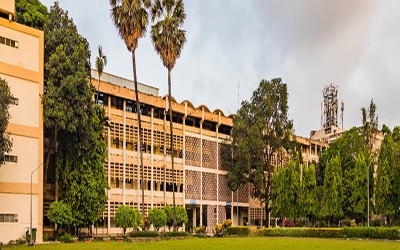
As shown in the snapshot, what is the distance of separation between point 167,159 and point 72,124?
23289 mm

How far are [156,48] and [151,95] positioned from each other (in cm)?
1225

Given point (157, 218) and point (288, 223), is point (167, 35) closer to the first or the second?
point (157, 218)

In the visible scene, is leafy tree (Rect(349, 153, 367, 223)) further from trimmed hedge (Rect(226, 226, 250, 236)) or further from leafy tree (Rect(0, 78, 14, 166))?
leafy tree (Rect(0, 78, 14, 166))

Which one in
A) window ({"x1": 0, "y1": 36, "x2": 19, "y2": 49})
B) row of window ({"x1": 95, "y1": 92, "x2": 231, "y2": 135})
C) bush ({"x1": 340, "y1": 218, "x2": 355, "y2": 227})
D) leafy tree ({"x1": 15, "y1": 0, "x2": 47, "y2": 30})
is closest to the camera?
window ({"x1": 0, "y1": 36, "x2": 19, "y2": 49})

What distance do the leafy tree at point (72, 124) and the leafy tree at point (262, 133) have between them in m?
25.6

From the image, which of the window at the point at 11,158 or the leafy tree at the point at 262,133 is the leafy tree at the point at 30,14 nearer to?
the window at the point at 11,158

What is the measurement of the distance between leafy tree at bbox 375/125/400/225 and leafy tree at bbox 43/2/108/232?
98.7ft

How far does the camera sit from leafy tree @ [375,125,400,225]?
61.8 metres

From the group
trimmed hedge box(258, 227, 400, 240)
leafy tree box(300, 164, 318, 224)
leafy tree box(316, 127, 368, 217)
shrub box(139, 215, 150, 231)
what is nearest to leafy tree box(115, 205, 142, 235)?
shrub box(139, 215, 150, 231)

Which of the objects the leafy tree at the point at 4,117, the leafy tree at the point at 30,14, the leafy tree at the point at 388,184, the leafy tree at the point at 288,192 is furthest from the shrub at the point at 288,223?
the leafy tree at the point at 4,117

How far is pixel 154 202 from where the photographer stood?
226 ft

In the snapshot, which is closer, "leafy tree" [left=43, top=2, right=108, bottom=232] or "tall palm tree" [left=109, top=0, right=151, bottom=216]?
"leafy tree" [left=43, top=2, right=108, bottom=232]

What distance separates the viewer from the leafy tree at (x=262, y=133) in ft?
244

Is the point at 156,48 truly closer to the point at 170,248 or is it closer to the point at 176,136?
the point at 176,136
